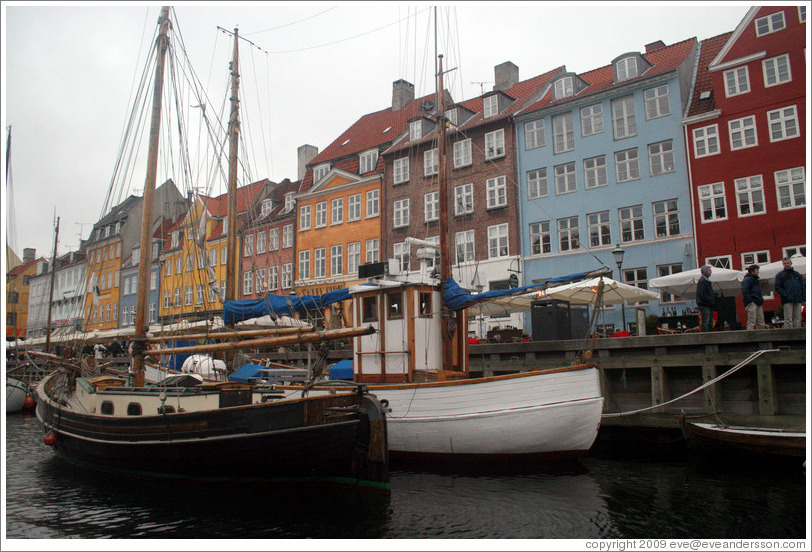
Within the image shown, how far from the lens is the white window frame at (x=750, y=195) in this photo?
79.0 feet

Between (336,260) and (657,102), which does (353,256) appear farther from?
(657,102)

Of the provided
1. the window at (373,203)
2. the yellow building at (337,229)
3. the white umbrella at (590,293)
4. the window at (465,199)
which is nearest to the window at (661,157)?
the window at (465,199)

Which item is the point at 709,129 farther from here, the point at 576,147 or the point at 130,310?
the point at 130,310

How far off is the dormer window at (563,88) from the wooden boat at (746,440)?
21546 millimetres

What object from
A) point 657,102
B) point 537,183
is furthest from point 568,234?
point 657,102

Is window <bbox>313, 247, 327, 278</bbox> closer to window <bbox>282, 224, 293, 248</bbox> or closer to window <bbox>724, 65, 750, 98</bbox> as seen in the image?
window <bbox>282, 224, 293, 248</bbox>

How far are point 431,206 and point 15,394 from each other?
2234 cm

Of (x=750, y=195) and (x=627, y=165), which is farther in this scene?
(x=627, y=165)

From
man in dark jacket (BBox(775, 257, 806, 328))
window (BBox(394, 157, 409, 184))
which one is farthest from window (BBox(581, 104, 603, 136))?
man in dark jacket (BBox(775, 257, 806, 328))

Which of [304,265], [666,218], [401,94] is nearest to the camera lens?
[666,218]

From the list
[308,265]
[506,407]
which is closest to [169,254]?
[308,265]

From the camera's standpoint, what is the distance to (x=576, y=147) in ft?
96.1

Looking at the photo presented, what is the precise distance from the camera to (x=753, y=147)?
2448cm

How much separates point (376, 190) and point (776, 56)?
70.2ft
